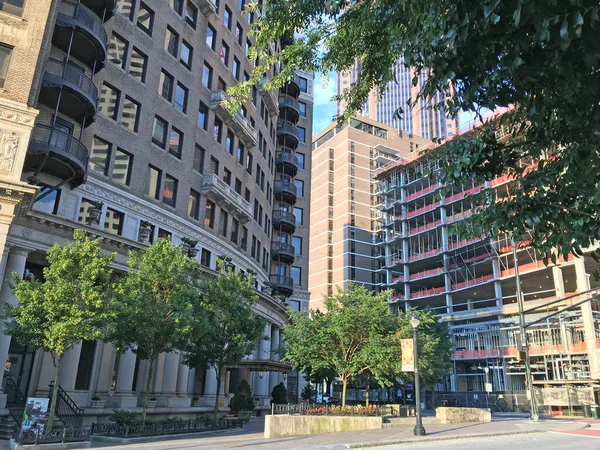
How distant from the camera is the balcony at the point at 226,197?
112 feet

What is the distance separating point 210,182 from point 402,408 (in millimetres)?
19206

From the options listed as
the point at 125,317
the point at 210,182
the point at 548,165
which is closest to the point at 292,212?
the point at 210,182

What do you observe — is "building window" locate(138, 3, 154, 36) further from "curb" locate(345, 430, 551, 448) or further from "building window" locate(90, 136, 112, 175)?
"curb" locate(345, 430, 551, 448)

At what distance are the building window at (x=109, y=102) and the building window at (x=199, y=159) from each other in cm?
718

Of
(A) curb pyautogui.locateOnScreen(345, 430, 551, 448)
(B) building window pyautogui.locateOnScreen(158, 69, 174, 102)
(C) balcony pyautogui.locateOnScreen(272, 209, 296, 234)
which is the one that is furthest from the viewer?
(C) balcony pyautogui.locateOnScreen(272, 209, 296, 234)

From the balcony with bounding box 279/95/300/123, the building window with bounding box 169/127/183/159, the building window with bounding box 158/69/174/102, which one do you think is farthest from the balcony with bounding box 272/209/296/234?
the building window with bounding box 158/69/174/102

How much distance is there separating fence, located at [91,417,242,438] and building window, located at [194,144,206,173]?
17080mm

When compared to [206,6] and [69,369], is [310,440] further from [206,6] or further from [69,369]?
[206,6]

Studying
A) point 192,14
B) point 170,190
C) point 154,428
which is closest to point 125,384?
point 154,428

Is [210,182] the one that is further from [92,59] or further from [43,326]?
[43,326]

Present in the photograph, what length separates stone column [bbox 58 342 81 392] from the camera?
22445 mm

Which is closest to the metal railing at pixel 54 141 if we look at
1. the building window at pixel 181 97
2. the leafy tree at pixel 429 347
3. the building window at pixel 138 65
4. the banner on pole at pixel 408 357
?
the building window at pixel 138 65

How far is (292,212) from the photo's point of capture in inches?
2362

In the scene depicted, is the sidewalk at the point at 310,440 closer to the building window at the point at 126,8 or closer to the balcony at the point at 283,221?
the building window at the point at 126,8
